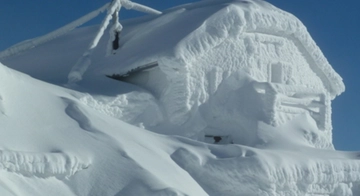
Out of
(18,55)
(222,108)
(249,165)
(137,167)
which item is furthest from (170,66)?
(18,55)

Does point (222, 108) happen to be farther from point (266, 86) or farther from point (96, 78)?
point (96, 78)

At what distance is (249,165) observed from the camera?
10.7 metres

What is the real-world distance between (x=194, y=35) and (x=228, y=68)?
3.96 feet

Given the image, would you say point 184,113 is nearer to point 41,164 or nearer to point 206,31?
point 206,31

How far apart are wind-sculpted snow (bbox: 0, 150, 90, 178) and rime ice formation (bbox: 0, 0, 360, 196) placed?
0.01m

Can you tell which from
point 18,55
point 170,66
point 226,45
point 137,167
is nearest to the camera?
point 137,167

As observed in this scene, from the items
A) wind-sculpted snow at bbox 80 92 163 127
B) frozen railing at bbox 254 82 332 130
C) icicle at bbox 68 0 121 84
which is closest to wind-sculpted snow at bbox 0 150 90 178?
wind-sculpted snow at bbox 80 92 163 127

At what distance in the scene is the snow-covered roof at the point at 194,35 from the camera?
12.9 metres

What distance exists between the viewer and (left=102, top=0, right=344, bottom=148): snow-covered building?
12906 mm

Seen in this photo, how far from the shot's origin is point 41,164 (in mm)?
8312

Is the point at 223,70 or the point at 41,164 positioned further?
the point at 223,70

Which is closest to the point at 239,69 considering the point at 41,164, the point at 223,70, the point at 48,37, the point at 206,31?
the point at 223,70

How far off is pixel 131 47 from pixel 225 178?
15.5ft

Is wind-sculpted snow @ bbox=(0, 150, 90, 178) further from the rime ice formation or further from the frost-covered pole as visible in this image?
the frost-covered pole
